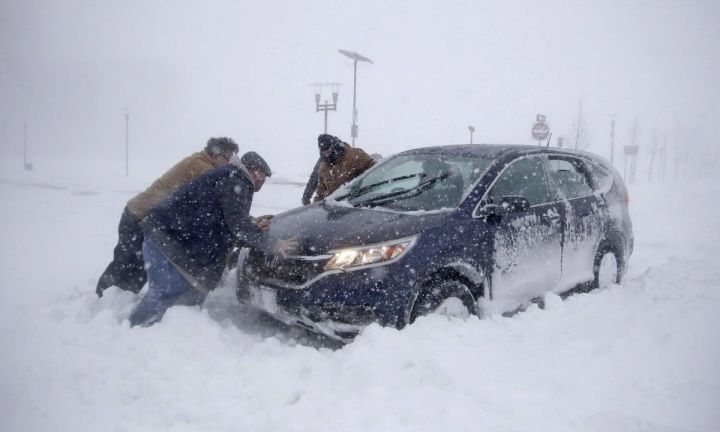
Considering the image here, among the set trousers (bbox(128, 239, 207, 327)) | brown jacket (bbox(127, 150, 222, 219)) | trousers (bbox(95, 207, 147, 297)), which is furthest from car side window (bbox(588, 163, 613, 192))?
trousers (bbox(95, 207, 147, 297))

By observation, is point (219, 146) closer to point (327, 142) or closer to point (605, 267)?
point (327, 142)

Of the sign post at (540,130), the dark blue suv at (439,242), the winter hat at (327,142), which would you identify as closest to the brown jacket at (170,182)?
the dark blue suv at (439,242)

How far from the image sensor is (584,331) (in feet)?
11.0

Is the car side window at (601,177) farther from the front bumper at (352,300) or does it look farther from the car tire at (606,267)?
the front bumper at (352,300)

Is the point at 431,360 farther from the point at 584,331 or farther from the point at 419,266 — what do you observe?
the point at 584,331

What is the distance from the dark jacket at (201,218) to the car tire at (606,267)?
337cm

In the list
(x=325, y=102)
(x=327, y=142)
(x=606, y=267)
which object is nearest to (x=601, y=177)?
(x=606, y=267)

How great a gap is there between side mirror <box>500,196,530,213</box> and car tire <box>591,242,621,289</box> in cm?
168

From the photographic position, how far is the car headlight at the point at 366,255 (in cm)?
308

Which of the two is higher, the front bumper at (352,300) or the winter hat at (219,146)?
the winter hat at (219,146)

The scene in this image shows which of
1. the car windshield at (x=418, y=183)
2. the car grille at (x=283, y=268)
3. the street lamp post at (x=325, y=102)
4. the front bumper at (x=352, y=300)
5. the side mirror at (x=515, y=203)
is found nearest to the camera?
the front bumper at (x=352, y=300)

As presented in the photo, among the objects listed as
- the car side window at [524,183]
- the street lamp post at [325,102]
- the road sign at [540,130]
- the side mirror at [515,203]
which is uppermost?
the street lamp post at [325,102]

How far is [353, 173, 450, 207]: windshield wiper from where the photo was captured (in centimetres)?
381

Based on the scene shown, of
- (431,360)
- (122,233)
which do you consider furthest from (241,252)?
(431,360)
